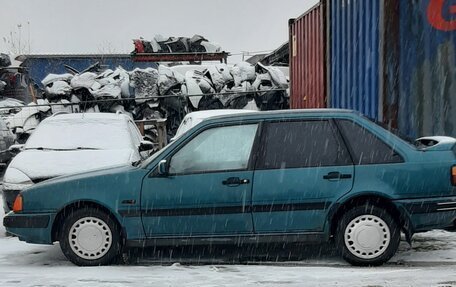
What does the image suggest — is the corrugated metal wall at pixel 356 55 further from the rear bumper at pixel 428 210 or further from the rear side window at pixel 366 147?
the rear bumper at pixel 428 210

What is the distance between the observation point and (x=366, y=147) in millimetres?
5730

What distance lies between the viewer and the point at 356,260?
5590 mm

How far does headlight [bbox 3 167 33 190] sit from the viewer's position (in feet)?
23.9

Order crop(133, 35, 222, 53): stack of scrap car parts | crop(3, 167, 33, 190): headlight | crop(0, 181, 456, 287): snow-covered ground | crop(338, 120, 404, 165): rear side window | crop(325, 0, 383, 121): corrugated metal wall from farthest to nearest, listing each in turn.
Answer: crop(133, 35, 222, 53): stack of scrap car parts, crop(325, 0, 383, 121): corrugated metal wall, crop(3, 167, 33, 190): headlight, crop(338, 120, 404, 165): rear side window, crop(0, 181, 456, 287): snow-covered ground

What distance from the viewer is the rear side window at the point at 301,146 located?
5.73 m

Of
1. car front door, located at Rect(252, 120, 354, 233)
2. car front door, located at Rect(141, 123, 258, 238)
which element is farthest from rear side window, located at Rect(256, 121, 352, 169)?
car front door, located at Rect(141, 123, 258, 238)

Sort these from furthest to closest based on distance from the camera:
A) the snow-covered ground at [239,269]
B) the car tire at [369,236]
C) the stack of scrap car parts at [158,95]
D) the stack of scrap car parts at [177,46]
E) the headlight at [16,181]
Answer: the stack of scrap car parts at [177,46]
the stack of scrap car parts at [158,95]
the headlight at [16,181]
the car tire at [369,236]
the snow-covered ground at [239,269]

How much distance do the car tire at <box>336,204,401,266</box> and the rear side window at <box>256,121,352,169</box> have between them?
0.52 meters

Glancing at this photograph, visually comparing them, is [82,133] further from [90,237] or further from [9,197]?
[90,237]

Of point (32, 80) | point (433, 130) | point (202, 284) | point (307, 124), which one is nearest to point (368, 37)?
point (433, 130)

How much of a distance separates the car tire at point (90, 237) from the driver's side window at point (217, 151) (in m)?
0.81

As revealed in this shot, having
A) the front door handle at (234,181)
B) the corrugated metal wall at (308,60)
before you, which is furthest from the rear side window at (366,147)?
the corrugated metal wall at (308,60)

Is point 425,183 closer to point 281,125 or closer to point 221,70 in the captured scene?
point 281,125

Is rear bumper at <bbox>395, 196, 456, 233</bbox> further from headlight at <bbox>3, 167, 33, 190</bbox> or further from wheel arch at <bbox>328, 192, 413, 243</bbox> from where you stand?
headlight at <bbox>3, 167, 33, 190</bbox>
